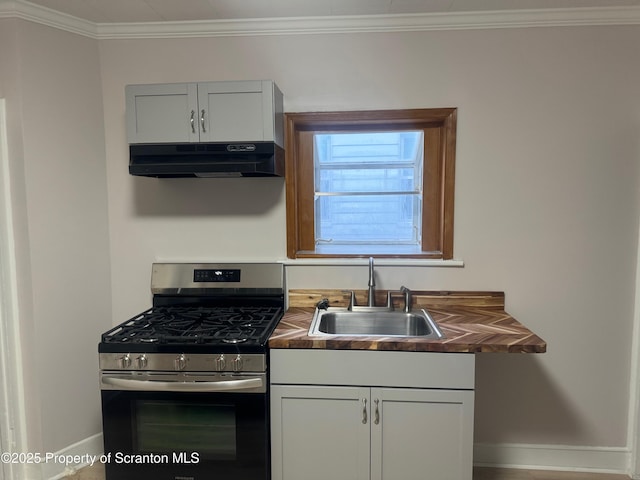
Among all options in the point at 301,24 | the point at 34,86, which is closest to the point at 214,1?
the point at 301,24

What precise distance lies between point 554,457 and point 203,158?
2.43m

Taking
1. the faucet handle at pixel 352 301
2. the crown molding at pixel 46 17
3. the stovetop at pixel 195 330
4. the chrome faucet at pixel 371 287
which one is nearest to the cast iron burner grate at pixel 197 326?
the stovetop at pixel 195 330

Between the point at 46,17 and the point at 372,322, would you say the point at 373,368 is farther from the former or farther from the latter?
the point at 46,17

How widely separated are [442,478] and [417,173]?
Answer: 1532 millimetres

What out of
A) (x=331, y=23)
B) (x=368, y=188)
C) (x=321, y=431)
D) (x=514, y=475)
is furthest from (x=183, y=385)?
(x=331, y=23)

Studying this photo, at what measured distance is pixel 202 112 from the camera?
6.31ft

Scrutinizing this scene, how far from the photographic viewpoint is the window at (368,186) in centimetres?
222

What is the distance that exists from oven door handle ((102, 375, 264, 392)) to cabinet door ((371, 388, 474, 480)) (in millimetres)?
530

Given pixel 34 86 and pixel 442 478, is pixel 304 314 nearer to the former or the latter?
pixel 442 478

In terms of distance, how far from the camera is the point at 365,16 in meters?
2.12

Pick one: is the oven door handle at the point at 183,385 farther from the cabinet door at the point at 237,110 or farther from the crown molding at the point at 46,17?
the crown molding at the point at 46,17

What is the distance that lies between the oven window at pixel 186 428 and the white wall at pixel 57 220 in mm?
696

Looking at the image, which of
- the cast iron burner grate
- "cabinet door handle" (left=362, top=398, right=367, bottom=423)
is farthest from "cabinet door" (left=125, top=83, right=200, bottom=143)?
"cabinet door handle" (left=362, top=398, right=367, bottom=423)

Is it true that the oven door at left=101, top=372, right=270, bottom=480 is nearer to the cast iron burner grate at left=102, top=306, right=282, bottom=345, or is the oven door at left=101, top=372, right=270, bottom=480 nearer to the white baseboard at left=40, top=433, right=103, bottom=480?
the cast iron burner grate at left=102, top=306, right=282, bottom=345
